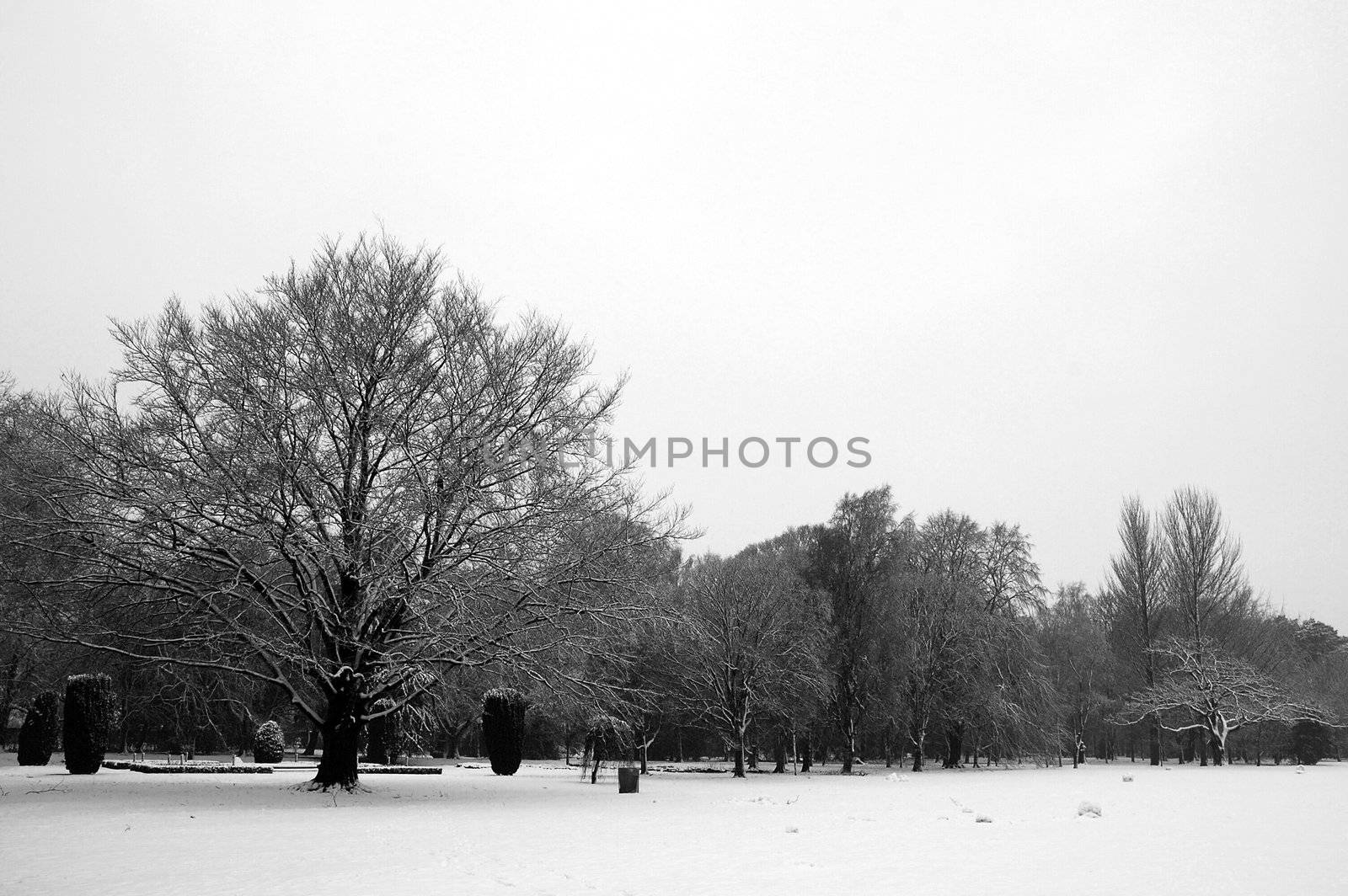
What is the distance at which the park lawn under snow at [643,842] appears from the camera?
8508mm

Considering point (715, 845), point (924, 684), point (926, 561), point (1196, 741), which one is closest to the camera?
point (715, 845)

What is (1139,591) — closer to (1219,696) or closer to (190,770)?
(1219,696)

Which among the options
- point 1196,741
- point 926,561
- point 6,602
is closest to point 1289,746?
point 1196,741

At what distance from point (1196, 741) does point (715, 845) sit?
214 ft

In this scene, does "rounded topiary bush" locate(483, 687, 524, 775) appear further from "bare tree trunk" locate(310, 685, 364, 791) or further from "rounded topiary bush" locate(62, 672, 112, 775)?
"bare tree trunk" locate(310, 685, 364, 791)

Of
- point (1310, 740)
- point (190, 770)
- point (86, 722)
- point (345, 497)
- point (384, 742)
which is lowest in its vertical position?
point (1310, 740)

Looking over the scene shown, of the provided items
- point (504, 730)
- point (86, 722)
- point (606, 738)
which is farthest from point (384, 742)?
point (86, 722)

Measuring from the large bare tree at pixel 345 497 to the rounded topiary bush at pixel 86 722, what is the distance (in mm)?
5578

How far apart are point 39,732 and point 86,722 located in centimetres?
522

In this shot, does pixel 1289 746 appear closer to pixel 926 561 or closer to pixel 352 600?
pixel 926 561

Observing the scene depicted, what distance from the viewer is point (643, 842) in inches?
473

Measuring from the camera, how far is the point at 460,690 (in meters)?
23.9

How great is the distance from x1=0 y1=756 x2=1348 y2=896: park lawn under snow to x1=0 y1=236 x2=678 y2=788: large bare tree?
3.15m

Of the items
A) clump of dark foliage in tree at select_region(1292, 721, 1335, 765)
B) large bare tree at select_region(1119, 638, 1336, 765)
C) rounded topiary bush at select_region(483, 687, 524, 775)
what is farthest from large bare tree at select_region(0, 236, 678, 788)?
clump of dark foliage in tree at select_region(1292, 721, 1335, 765)
